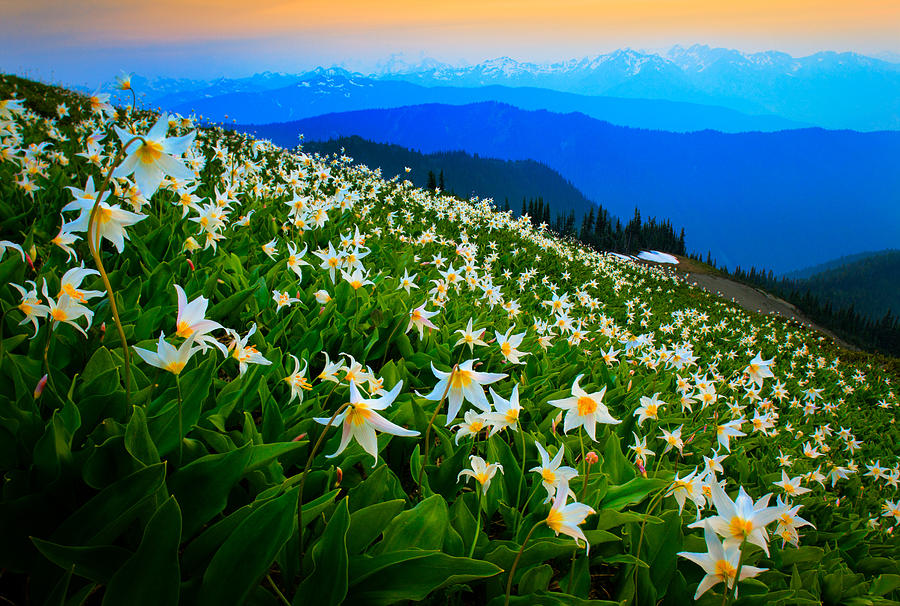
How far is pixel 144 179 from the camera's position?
4.31 ft

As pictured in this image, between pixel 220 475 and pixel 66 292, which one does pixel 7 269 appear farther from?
pixel 220 475

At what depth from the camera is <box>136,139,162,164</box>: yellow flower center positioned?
4.29ft

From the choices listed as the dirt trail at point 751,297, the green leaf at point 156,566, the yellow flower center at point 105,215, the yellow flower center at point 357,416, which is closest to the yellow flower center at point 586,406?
the yellow flower center at point 357,416

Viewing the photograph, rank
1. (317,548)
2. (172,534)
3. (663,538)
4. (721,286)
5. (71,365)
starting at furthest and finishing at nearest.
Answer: (721,286), (71,365), (663,538), (317,548), (172,534)

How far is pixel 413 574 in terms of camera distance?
1.29 meters

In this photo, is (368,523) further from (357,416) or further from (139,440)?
(139,440)

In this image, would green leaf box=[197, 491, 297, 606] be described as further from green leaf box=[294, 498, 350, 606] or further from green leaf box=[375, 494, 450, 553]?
green leaf box=[375, 494, 450, 553]

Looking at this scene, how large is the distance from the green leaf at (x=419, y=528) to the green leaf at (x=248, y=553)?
452mm

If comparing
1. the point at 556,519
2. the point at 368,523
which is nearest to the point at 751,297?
the point at 556,519

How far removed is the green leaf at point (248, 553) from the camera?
1111 mm

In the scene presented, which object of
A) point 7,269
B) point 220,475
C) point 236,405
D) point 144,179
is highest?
point 144,179

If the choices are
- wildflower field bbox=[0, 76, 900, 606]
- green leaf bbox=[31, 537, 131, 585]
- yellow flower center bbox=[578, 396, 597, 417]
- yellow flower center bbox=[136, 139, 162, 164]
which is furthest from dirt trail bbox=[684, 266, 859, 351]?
green leaf bbox=[31, 537, 131, 585]

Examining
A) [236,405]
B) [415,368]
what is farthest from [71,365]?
[415,368]

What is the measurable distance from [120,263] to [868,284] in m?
227
